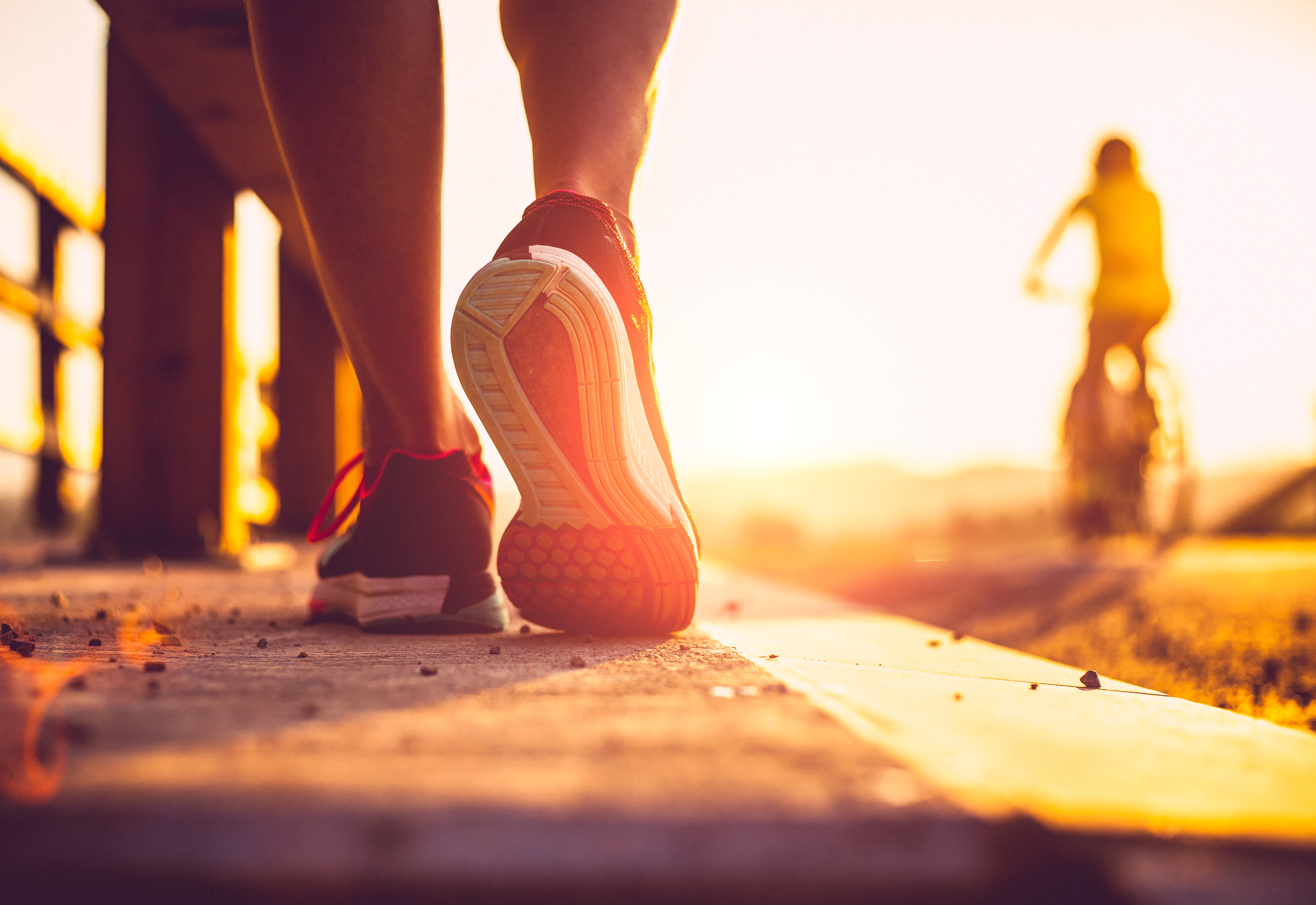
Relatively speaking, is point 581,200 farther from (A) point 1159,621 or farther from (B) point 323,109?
(A) point 1159,621

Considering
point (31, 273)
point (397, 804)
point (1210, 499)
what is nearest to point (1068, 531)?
point (1210, 499)

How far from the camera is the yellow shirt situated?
4.04 metres

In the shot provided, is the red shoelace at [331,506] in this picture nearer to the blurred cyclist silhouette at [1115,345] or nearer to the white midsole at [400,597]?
the white midsole at [400,597]

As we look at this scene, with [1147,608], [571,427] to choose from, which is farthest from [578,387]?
[1147,608]

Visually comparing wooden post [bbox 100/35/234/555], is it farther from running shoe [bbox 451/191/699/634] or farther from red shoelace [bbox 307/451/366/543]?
running shoe [bbox 451/191/699/634]

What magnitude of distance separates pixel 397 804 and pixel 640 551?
0.51 metres

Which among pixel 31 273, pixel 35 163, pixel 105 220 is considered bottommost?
pixel 105 220

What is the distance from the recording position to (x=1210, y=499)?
6562mm

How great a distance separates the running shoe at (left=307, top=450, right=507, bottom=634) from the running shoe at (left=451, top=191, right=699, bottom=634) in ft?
0.50

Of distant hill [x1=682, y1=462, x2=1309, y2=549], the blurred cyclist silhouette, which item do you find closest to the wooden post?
distant hill [x1=682, y1=462, x2=1309, y2=549]

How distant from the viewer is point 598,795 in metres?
0.32

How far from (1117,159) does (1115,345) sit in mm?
906

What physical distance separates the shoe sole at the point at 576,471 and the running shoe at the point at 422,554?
0.16 meters

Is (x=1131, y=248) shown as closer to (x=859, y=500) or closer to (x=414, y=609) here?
(x=414, y=609)
